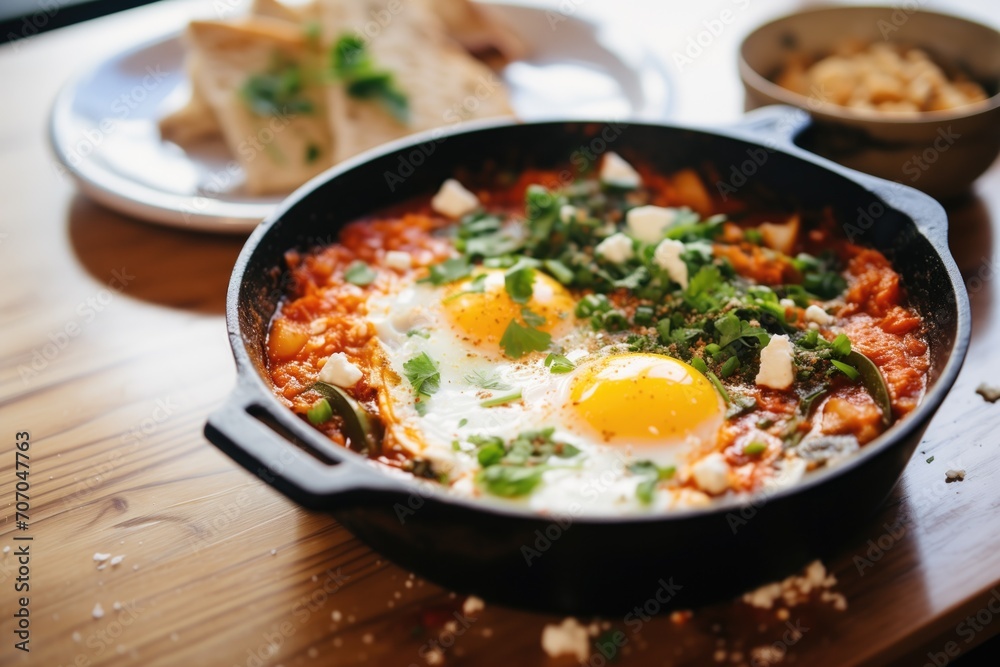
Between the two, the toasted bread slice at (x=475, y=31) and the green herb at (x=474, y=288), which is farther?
the toasted bread slice at (x=475, y=31)

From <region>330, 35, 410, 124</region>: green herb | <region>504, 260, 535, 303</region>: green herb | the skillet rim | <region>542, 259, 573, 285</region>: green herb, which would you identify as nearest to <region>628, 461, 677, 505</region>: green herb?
the skillet rim

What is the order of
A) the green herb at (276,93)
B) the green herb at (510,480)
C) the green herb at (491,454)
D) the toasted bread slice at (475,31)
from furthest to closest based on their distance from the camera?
1. the toasted bread slice at (475,31)
2. the green herb at (276,93)
3. the green herb at (491,454)
4. the green herb at (510,480)

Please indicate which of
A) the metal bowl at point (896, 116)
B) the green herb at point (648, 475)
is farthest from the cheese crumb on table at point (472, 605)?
the metal bowl at point (896, 116)

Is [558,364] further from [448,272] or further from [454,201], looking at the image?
[454,201]

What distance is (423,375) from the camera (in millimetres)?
2242

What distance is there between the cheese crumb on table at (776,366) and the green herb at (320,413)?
110 centimetres

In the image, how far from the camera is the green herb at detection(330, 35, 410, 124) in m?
3.45

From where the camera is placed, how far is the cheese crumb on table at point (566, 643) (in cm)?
174

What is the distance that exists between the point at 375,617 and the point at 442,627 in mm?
152

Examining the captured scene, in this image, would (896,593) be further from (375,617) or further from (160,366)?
(160,366)

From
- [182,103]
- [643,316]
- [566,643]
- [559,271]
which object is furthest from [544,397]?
[182,103]

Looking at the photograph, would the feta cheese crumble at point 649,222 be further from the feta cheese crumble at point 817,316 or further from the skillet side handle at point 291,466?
the skillet side handle at point 291,466

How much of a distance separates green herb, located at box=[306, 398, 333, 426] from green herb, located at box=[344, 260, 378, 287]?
1.96ft

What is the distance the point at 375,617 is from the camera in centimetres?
183
